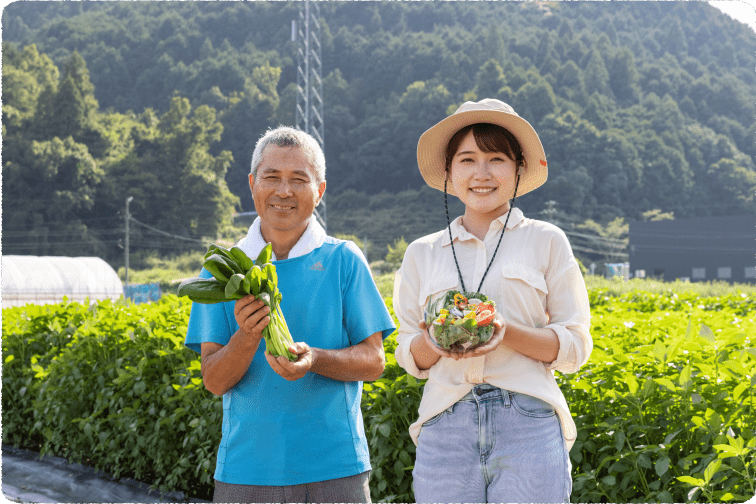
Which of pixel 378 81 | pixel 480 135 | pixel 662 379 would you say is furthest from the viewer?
pixel 378 81

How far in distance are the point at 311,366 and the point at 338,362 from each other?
10 centimetres

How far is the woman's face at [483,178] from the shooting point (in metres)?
1.95

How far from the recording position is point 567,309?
1896 millimetres

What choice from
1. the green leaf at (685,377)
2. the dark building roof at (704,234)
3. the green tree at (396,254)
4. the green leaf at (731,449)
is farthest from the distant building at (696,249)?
the green leaf at (731,449)

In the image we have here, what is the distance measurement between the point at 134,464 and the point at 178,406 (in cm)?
73

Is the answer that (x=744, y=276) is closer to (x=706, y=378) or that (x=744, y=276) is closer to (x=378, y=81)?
(x=378, y=81)

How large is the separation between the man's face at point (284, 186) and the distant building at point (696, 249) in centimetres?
5304

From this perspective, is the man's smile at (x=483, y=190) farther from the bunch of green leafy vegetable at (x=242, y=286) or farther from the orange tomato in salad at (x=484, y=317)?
the bunch of green leafy vegetable at (x=242, y=286)

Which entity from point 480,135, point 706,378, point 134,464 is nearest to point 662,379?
point 706,378

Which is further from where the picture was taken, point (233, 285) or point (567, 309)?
point (567, 309)

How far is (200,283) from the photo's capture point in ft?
6.09

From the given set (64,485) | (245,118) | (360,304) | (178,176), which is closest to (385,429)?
(360,304)

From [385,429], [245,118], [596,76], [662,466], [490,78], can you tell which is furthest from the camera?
[596,76]

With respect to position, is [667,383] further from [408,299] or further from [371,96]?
[371,96]
